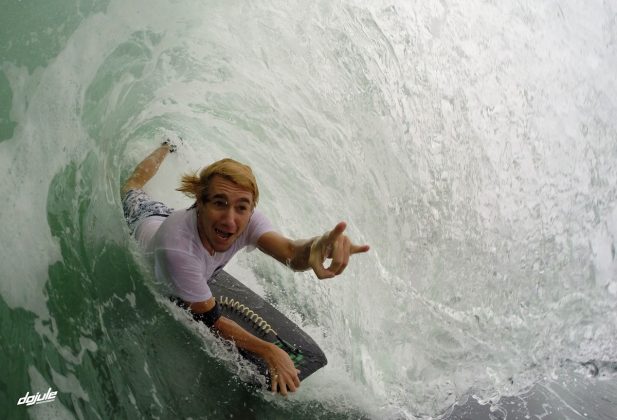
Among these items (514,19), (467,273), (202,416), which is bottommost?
(467,273)

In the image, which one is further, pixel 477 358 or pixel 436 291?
pixel 436 291

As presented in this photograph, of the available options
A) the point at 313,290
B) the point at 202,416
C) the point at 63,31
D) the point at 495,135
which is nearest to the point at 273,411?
the point at 202,416

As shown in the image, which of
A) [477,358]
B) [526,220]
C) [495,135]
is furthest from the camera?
[495,135]

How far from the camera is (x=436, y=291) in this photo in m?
4.18

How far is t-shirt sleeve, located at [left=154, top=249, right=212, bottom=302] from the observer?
8.17ft

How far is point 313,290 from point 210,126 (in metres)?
1.70

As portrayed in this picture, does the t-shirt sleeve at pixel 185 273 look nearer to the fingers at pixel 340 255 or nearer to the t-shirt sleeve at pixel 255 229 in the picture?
the t-shirt sleeve at pixel 255 229

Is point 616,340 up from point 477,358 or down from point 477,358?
down

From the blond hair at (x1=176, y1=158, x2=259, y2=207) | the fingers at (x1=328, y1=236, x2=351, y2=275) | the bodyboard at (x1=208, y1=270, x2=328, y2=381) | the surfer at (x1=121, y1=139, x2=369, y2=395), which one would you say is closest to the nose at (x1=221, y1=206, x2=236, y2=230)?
the surfer at (x1=121, y1=139, x2=369, y2=395)

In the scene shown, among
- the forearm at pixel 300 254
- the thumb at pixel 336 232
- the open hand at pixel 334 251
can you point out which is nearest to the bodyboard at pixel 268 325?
the forearm at pixel 300 254

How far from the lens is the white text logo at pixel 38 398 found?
1995mm

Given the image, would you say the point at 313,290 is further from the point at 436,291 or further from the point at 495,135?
the point at 495,135

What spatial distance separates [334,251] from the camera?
2.22m

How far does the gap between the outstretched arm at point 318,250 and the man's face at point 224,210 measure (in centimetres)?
20
